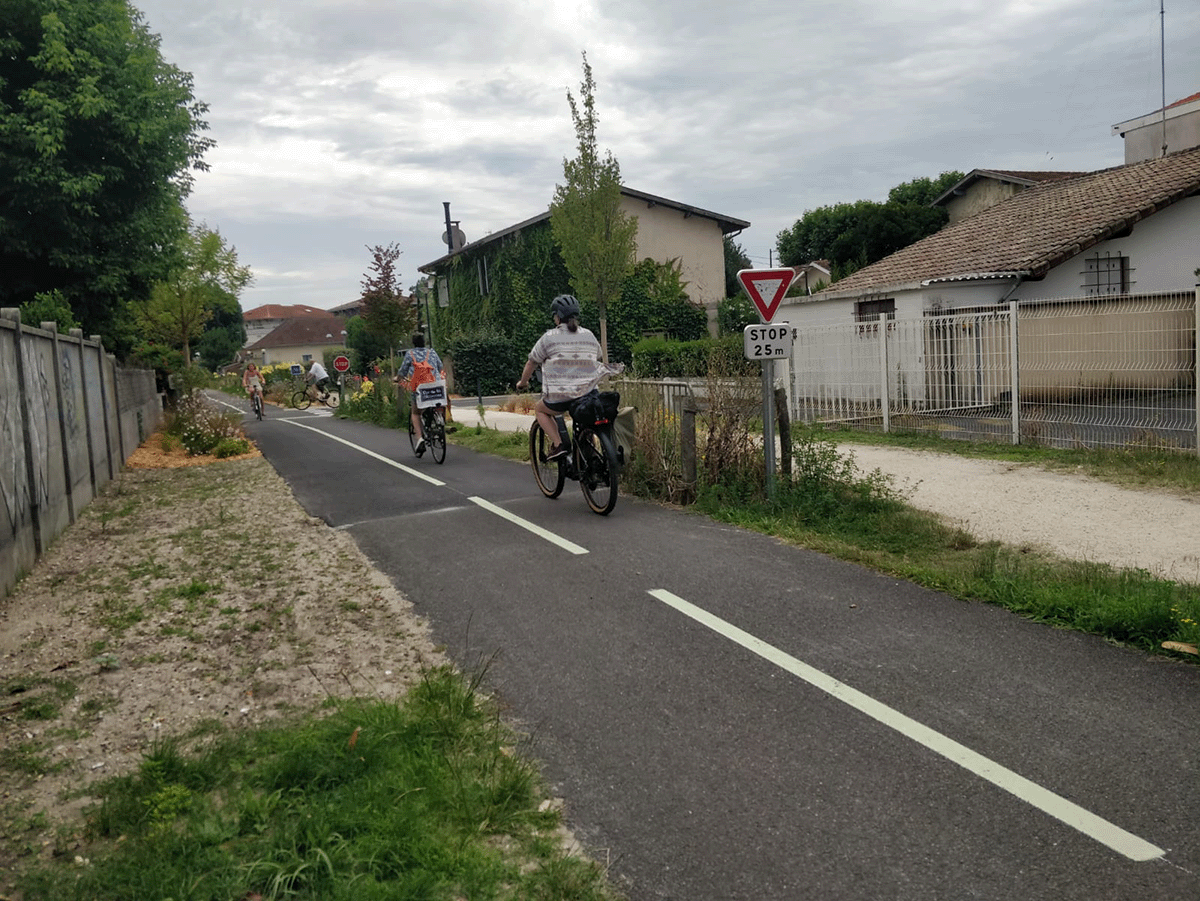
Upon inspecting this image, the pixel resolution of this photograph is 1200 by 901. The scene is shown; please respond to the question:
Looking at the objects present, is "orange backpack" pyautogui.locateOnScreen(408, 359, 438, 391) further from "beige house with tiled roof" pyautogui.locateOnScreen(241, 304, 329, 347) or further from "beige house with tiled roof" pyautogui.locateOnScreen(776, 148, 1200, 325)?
"beige house with tiled roof" pyautogui.locateOnScreen(241, 304, 329, 347)

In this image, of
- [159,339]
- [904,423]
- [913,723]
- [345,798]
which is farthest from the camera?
[159,339]

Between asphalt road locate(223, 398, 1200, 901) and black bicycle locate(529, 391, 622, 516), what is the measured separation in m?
1.53

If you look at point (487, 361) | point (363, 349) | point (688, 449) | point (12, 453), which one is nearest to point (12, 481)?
point (12, 453)

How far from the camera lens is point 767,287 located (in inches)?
339

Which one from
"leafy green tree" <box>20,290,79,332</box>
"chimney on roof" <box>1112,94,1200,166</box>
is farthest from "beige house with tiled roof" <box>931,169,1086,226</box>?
"leafy green tree" <box>20,290,79,332</box>

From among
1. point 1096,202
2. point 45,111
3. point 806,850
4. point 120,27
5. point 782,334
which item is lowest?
point 806,850

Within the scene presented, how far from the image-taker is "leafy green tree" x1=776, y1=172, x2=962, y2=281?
1789 inches

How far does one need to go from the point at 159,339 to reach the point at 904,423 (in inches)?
1403

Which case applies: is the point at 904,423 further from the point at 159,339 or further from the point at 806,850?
the point at 159,339

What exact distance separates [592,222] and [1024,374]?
2084 cm

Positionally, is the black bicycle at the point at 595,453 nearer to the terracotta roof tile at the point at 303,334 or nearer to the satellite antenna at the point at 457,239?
the satellite antenna at the point at 457,239

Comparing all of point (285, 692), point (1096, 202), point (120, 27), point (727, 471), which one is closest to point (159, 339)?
point (120, 27)

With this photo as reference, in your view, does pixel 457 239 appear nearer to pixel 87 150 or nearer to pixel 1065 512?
pixel 87 150

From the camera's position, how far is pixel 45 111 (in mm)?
17016
